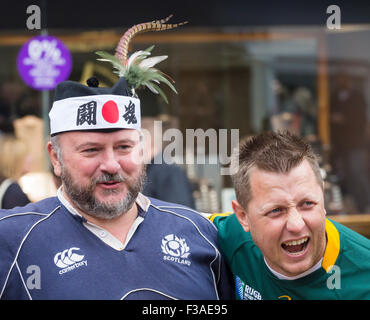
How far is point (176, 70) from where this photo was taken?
714 cm

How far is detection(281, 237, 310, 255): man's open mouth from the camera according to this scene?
194cm

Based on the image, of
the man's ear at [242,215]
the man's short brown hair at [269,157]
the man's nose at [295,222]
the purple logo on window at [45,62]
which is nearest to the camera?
the man's nose at [295,222]

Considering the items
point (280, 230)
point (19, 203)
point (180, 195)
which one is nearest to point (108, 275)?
point (280, 230)

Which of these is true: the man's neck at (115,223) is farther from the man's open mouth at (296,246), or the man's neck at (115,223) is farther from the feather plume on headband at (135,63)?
the man's open mouth at (296,246)

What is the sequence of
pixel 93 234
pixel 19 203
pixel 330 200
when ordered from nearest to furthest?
pixel 93 234 → pixel 19 203 → pixel 330 200

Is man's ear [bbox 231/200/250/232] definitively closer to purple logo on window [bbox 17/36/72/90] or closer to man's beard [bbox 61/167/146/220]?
man's beard [bbox 61/167/146/220]

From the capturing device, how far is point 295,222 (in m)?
1.89

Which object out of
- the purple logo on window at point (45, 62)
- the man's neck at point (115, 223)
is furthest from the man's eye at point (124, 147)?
the purple logo on window at point (45, 62)

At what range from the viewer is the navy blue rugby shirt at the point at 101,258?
1.94m

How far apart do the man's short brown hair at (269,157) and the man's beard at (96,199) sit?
16.4 inches

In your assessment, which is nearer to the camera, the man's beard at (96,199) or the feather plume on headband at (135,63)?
the man's beard at (96,199)

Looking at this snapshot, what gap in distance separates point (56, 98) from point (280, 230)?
1.03 metres

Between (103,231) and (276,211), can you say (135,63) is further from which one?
(276,211)
